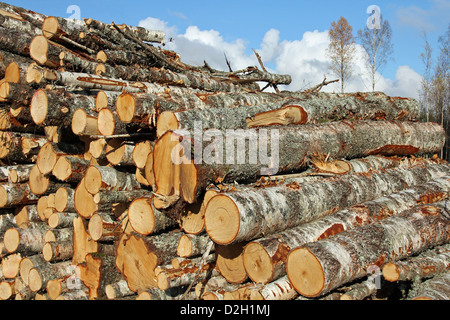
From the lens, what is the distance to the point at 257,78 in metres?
9.56

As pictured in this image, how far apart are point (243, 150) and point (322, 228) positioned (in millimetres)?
1176

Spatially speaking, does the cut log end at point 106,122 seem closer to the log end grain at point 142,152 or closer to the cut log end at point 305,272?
the log end grain at point 142,152

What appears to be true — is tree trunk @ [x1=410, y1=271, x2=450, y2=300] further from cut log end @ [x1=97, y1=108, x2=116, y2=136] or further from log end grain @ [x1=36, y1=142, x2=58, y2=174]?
log end grain @ [x1=36, y1=142, x2=58, y2=174]

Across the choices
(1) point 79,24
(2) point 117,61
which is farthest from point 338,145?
(1) point 79,24

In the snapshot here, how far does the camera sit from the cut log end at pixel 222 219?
134 inches

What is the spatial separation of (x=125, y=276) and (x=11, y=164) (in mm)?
3655

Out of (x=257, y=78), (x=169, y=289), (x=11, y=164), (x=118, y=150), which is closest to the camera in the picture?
(x=169, y=289)

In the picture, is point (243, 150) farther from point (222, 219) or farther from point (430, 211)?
point (430, 211)

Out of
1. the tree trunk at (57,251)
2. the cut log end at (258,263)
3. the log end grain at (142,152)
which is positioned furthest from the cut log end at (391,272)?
the tree trunk at (57,251)

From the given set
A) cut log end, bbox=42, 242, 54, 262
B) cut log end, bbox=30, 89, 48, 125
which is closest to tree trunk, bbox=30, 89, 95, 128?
cut log end, bbox=30, 89, 48, 125

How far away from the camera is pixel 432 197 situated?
17.2 ft

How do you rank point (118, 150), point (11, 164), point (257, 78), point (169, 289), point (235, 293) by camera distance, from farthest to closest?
1. point (257, 78)
2. point (11, 164)
3. point (118, 150)
4. point (169, 289)
5. point (235, 293)

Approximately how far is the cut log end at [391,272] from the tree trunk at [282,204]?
0.99m
